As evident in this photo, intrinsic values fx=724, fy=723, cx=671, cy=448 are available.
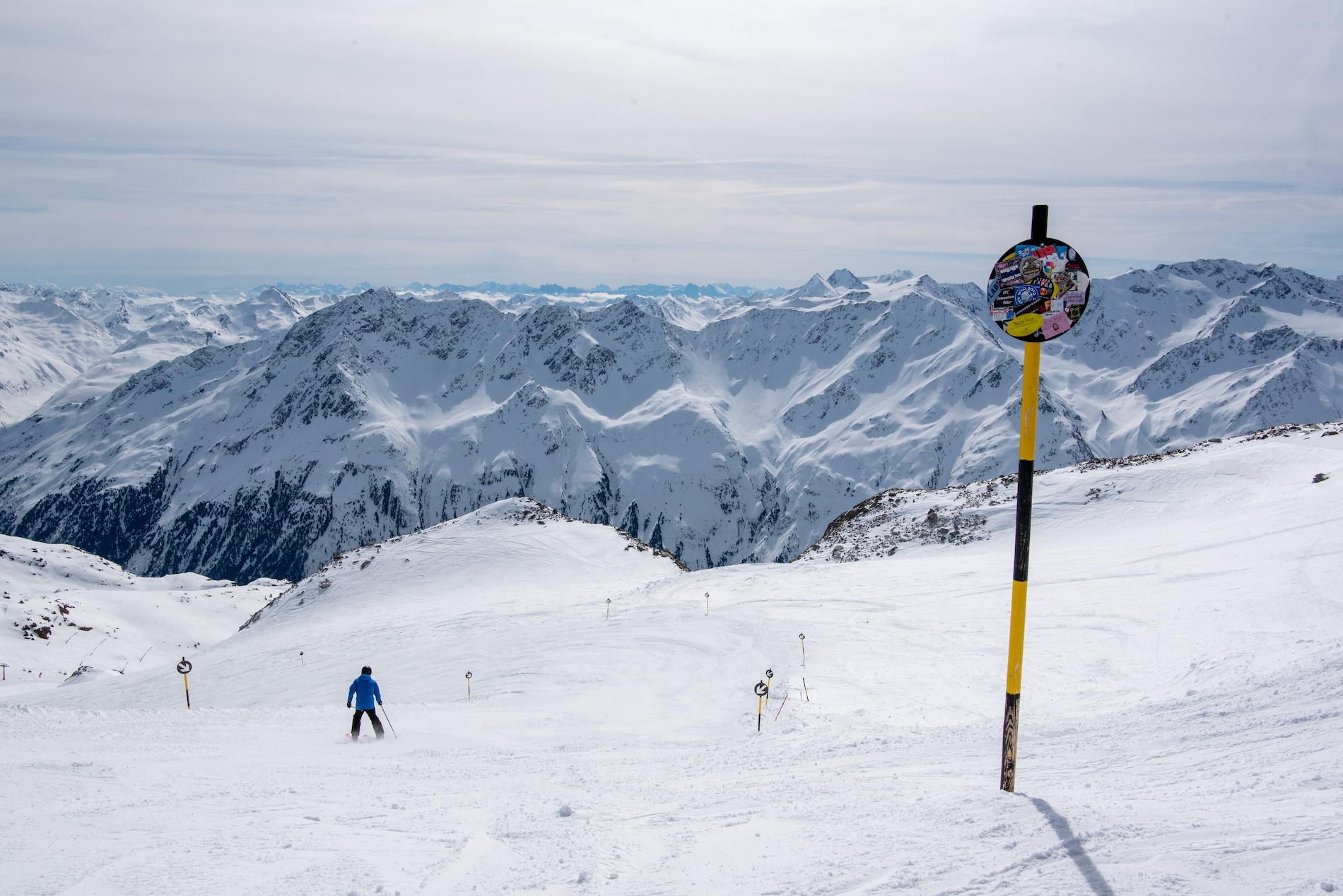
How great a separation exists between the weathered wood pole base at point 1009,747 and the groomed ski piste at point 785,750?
220 millimetres

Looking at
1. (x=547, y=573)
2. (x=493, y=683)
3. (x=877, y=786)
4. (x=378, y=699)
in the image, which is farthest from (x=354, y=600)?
(x=877, y=786)

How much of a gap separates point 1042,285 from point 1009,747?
4951 millimetres

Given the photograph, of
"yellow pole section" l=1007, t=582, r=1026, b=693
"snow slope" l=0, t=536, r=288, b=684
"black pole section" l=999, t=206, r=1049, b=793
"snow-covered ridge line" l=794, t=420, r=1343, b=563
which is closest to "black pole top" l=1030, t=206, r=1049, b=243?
"black pole section" l=999, t=206, r=1049, b=793

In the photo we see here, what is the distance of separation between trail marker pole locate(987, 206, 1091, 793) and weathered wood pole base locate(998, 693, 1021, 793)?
120 millimetres

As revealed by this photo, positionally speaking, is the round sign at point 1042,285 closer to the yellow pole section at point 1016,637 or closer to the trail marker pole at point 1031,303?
the trail marker pole at point 1031,303

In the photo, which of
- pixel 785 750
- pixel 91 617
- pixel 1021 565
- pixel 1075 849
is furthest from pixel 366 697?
pixel 91 617

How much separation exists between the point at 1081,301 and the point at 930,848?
537 centimetres

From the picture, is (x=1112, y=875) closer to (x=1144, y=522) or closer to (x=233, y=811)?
(x=233, y=811)

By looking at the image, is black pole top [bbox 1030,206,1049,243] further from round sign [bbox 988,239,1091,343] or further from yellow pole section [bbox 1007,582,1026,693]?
yellow pole section [bbox 1007,582,1026,693]

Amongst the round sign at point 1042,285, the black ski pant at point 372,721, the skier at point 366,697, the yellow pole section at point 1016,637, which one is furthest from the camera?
the skier at point 366,697

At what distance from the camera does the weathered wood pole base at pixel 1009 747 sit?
791 cm

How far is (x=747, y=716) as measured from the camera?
15477 millimetres

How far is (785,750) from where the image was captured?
11570 mm

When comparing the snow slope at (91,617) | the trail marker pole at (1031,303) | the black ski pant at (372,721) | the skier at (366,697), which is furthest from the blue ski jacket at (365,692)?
the snow slope at (91,617)
